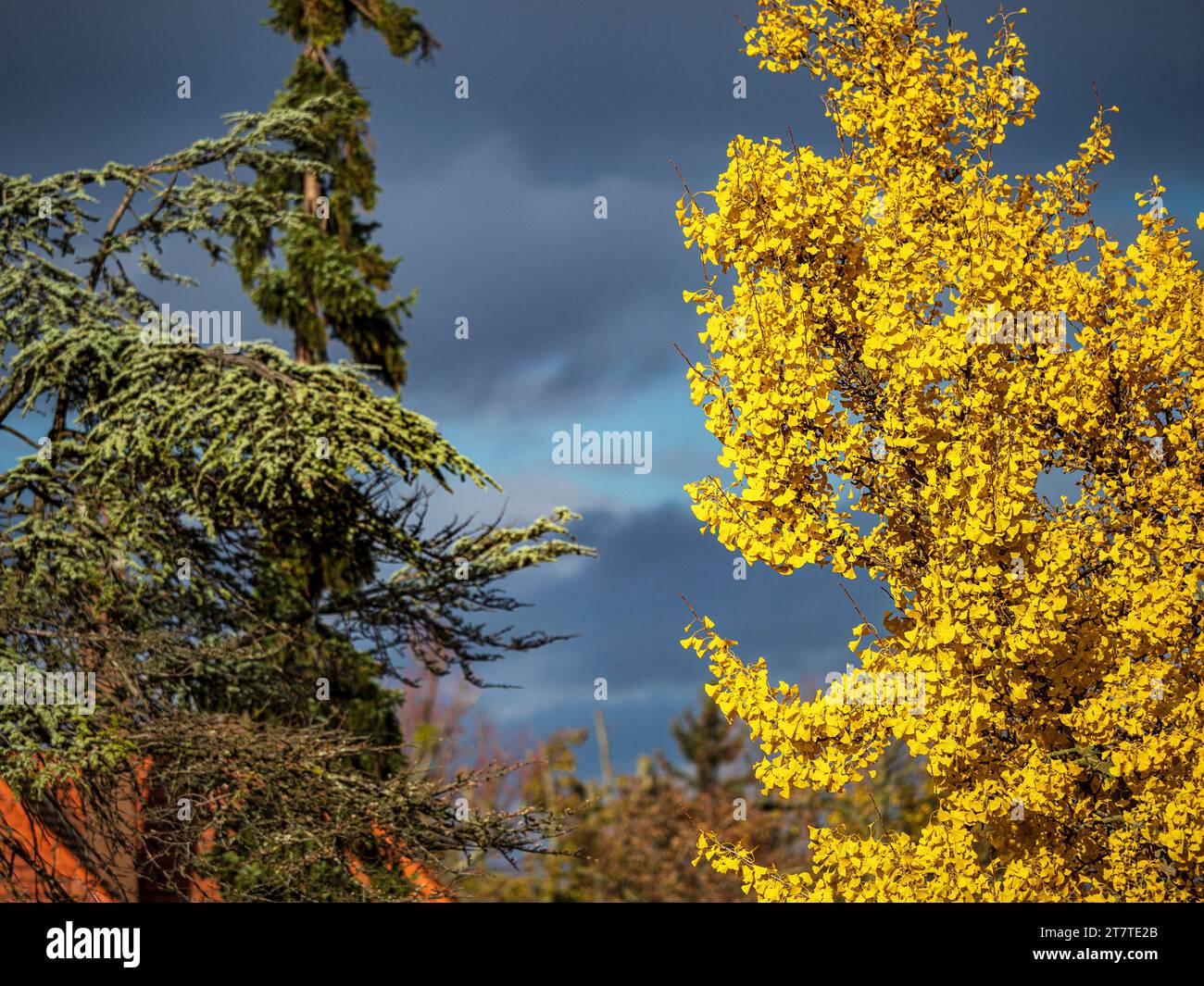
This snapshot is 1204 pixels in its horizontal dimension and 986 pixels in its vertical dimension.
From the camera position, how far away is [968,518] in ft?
23.7

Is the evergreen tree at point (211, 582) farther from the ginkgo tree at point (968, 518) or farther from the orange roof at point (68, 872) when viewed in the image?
the ginkgo tree at point (968, 518)

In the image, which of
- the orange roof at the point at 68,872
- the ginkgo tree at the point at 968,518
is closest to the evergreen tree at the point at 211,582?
the orange roof at the point at 68,872

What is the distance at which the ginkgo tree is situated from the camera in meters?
7.39

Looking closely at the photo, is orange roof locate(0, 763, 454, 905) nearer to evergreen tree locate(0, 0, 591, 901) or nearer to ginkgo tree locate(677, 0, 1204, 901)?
evergreen tree locate(0, 0, 591, 901)

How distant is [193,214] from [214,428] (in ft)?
9.85

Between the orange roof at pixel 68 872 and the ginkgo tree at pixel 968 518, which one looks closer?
the ginkgo tree at pixel 968 518

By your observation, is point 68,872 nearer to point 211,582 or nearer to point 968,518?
point 211,582

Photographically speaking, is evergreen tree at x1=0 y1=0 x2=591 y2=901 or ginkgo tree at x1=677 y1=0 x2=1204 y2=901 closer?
ginkgo tree at x1=677 y1=0 x2=1204 y2=901

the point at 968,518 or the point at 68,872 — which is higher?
the point at 968,518

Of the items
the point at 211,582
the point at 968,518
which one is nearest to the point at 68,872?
the point at 211,582

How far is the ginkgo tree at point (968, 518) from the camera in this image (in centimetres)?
739

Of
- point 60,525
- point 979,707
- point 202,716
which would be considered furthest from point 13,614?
point 979,707

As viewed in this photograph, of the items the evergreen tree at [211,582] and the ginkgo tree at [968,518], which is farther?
the evergreen tree at [211,582]

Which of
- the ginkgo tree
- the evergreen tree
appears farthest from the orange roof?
the ginkgo tree
